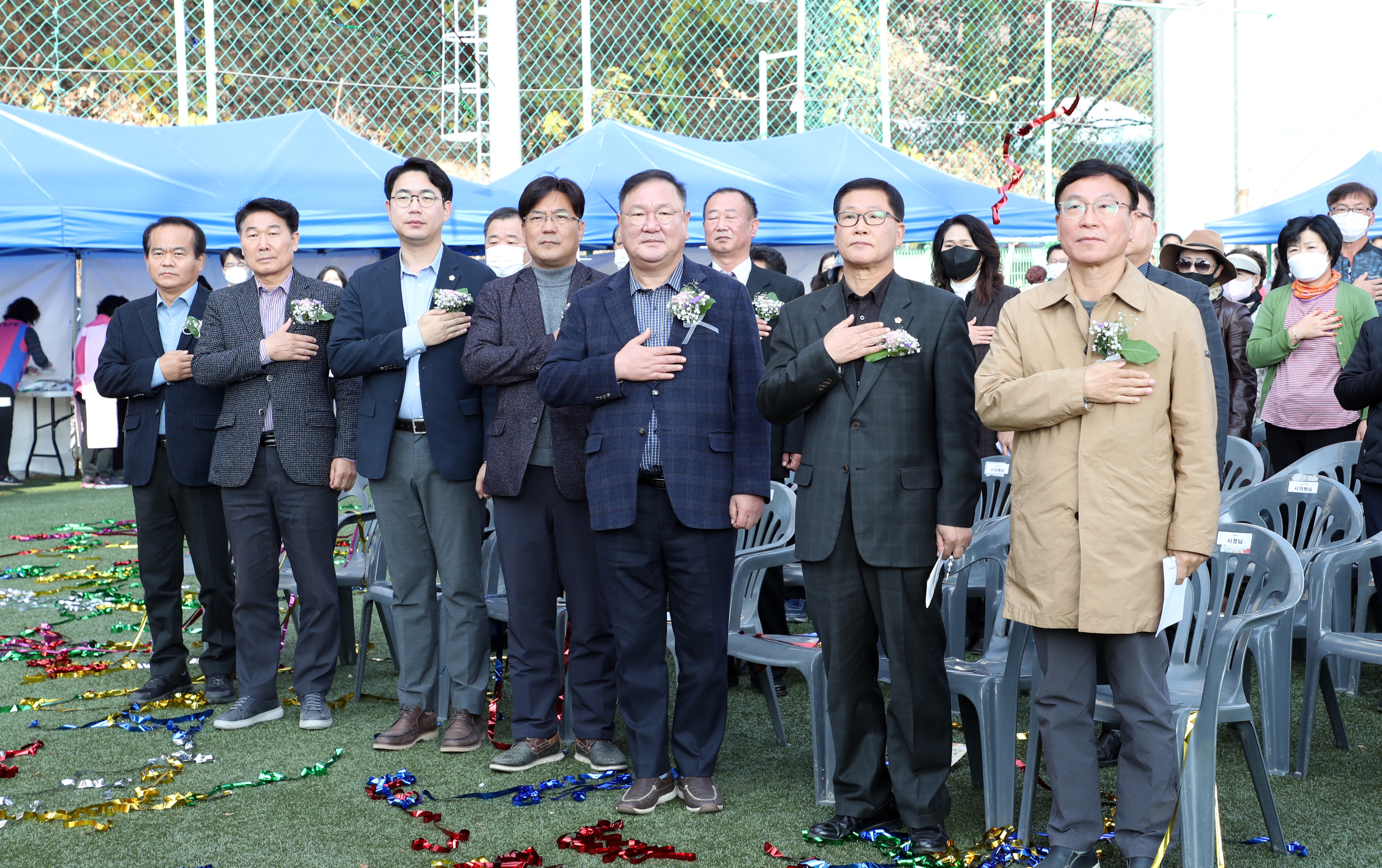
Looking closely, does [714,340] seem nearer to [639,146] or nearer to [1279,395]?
[1279,395]

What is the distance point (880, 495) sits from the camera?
133 inches

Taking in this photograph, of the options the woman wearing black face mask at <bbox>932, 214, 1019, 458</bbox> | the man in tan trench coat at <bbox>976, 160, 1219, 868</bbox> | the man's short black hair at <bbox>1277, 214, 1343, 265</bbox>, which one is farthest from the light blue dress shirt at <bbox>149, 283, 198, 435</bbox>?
the man's short black hair at <bbox>1277, 214, 1343, 265</bbox>

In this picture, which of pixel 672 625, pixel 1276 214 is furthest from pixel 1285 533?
pixel 1276 214

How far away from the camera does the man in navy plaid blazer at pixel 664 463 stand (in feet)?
12.2

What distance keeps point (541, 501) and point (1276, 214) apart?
37.6 feet

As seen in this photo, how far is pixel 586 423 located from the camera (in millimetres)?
4102

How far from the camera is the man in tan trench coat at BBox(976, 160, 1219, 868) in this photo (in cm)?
298

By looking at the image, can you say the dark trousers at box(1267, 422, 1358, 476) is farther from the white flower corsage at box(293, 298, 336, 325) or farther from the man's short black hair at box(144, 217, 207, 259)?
the man's short black hair at box(144, 217, 207, 259)

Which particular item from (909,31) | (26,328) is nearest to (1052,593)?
(26,328)

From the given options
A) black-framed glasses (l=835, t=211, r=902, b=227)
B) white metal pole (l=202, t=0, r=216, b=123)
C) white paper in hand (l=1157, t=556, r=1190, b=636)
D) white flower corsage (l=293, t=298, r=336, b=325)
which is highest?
white metal pole (l=202, t=0, r=216, b=123)

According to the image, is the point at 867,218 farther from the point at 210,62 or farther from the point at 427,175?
the point at 210,62

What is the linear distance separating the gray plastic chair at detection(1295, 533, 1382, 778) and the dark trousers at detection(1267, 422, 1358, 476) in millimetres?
1166

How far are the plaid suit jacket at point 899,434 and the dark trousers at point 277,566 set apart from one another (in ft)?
7.31

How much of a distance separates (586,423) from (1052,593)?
1667 millimetres
